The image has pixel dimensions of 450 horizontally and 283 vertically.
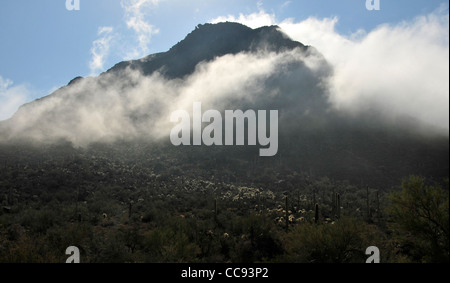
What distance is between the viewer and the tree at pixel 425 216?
1202 centimetres

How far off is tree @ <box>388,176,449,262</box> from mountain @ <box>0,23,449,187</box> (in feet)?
88.3

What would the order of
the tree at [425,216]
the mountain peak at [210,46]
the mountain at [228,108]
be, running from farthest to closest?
the mountain peak at [210,46]
the mountain at [228,108]
the tree at [425,216]

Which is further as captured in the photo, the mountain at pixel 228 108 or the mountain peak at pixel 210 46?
the mountain peak at pixel 210 46

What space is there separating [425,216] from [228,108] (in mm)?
78317

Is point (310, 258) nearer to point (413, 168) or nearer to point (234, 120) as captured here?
point (413, 168)

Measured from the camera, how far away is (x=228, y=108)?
293 ft

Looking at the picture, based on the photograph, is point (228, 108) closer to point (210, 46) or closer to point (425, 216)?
point (210, 46)

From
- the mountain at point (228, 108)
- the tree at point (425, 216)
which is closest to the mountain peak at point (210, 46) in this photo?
the mountain at point (228, 108)

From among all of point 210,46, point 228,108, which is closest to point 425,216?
point 228,108

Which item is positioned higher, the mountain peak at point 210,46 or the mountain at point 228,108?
the mountain peak at point 210,46

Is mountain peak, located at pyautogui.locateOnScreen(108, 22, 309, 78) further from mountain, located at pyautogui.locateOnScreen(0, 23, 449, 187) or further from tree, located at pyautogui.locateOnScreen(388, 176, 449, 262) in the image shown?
tree, located at pyautogui.locateOnScreen(388, 176, 449, 262)

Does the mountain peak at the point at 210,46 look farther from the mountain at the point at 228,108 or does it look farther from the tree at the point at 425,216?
the tree at the point at 425,216

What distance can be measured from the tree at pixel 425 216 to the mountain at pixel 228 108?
88.3ft
